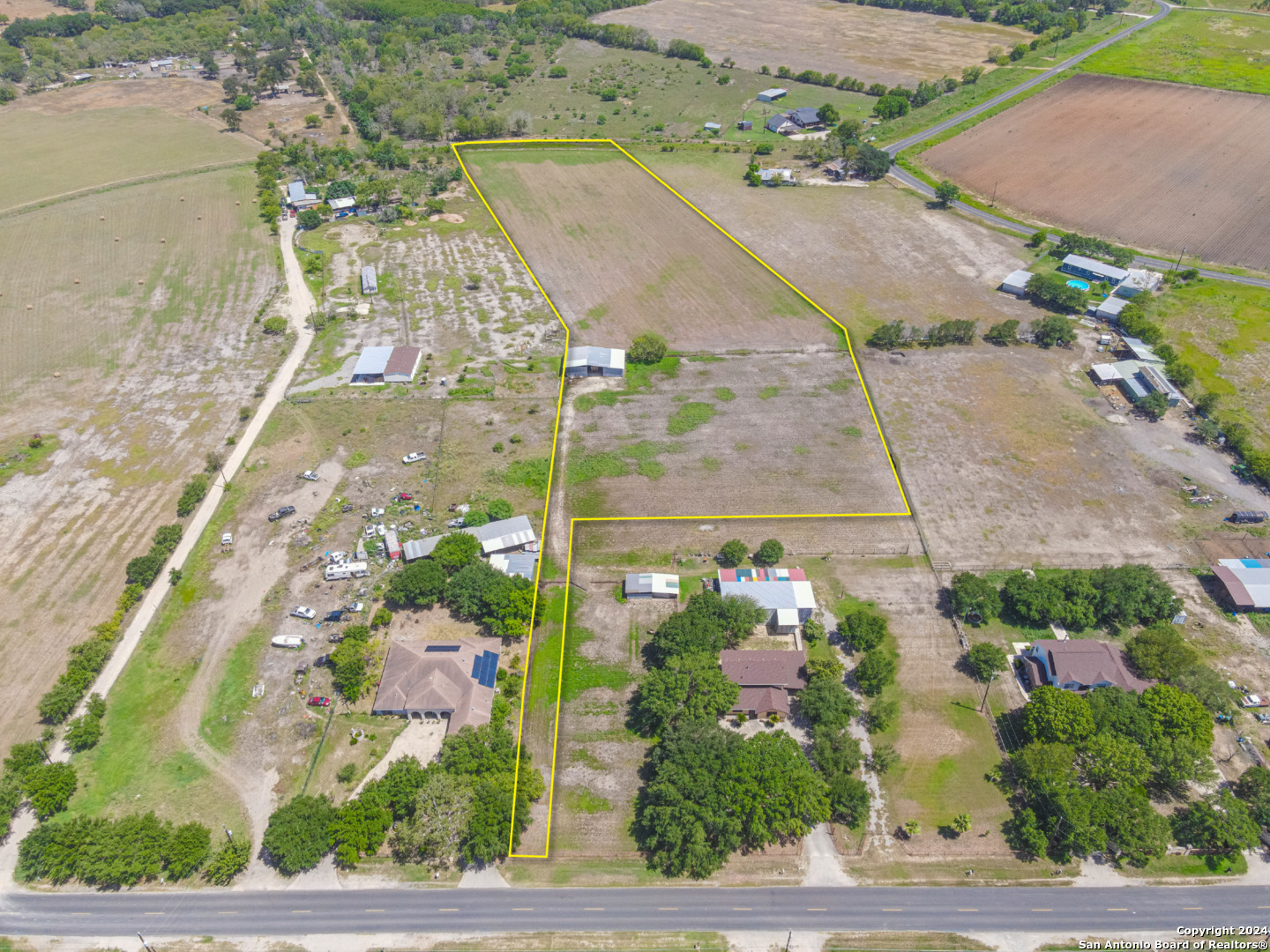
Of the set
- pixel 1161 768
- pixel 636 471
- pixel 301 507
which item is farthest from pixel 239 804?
pixel 1161 768

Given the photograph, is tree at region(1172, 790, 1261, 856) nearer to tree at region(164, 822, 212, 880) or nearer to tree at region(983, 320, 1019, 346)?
tree at region(983, 320, 1019, 346)

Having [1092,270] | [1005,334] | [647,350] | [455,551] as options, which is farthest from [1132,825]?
[1092,270]

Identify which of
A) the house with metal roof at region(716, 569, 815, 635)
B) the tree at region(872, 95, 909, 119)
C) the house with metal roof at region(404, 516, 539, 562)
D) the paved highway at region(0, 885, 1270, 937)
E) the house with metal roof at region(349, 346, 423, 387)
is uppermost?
the tree at region(872, 95, 909, 119)

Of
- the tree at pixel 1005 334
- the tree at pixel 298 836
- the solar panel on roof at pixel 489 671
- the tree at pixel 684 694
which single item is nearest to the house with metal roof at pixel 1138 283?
the tree at pixel 1005 334

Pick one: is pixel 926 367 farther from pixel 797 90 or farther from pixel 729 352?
pixel 797 90

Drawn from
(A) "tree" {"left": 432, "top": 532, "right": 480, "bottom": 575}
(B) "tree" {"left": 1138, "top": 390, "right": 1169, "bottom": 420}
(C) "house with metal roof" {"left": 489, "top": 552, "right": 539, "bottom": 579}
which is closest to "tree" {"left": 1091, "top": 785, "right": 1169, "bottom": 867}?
(C) "house with metal roof" {"left": 489, "top": 552, "right": 539, "bottom": 579}

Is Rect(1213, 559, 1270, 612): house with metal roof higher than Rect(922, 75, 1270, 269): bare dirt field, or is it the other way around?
Rect(922, 75, 1270, 269): bare dirt field

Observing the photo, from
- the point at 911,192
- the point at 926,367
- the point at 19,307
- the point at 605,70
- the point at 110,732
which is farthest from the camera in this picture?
the point at 605,70
